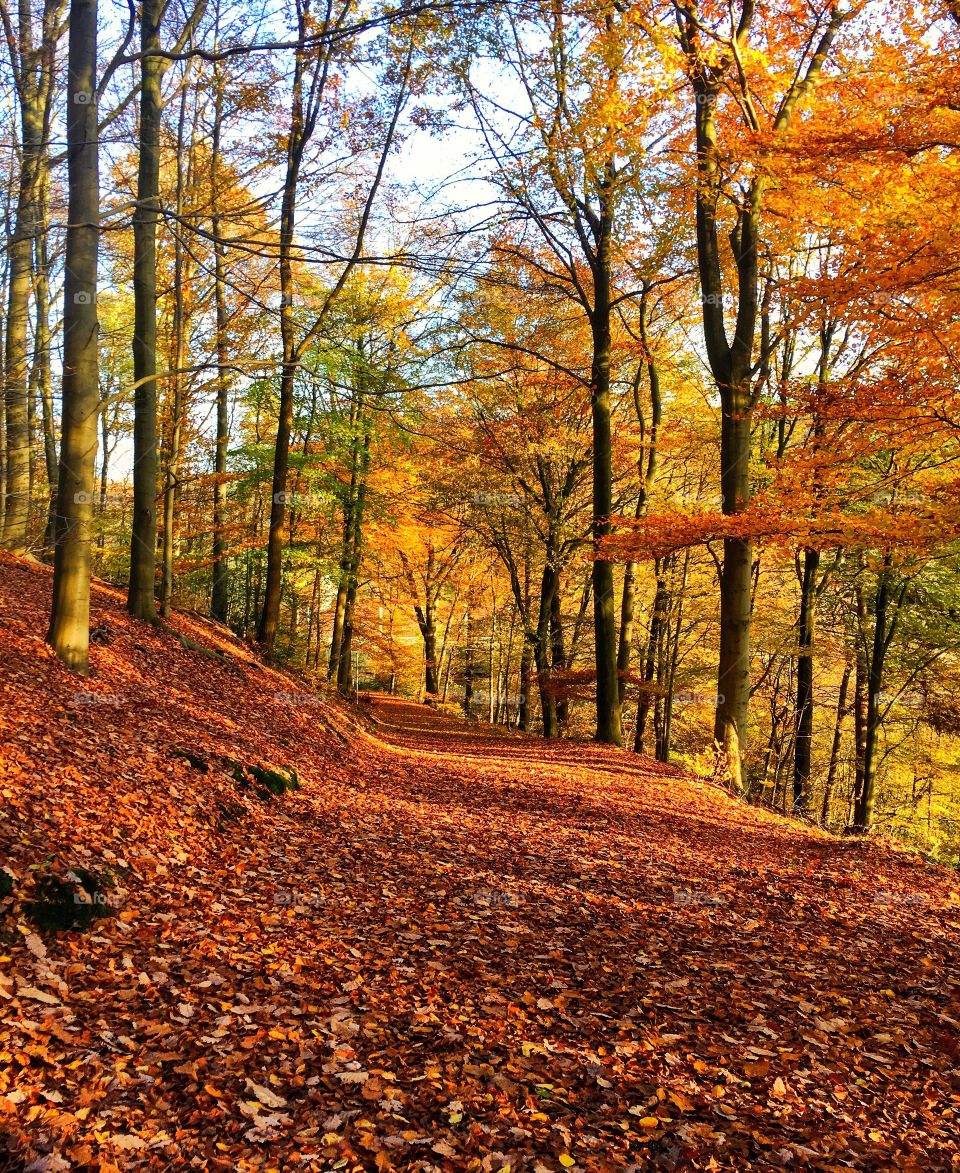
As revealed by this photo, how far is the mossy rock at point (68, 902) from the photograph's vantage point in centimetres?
378

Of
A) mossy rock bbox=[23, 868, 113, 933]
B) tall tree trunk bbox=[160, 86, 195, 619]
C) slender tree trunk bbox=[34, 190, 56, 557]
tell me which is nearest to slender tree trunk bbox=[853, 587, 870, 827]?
tall tree trunk bbox=[160, 86, 195, 619]

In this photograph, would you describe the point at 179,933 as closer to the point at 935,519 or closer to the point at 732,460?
the point at 935,519

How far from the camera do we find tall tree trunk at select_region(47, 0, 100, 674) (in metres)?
6.34

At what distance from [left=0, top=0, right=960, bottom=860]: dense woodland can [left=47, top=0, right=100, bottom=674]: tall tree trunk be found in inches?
1.1

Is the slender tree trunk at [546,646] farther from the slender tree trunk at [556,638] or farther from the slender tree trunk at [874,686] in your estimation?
the slender tree trunk at [874,686]

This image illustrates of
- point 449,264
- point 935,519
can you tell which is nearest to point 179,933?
point 449,264

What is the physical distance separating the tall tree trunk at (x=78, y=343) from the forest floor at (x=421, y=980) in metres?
0.82

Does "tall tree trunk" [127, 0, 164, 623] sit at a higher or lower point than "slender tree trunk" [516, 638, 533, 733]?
higher

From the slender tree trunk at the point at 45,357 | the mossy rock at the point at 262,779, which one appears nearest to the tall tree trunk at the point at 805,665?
the mossy rock at the point at 262,779

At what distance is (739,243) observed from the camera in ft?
42.1

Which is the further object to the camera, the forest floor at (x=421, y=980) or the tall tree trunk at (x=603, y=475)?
the tall tree trunk at (x=603, y=475)

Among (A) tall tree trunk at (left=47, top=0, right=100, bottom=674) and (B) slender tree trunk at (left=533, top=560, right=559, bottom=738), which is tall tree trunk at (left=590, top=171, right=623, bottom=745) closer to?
(B) slender tree trunk at (left=533, top=560, right=559, bottom=738)

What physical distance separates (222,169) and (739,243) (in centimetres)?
1012

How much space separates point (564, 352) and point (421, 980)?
53.4 ft
